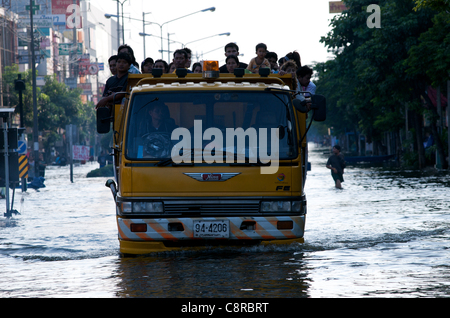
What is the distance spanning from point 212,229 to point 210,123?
1301 mm

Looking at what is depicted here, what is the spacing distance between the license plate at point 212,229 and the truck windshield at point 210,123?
2.86ft

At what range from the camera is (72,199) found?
24.8 meters

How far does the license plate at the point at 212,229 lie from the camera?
907cm

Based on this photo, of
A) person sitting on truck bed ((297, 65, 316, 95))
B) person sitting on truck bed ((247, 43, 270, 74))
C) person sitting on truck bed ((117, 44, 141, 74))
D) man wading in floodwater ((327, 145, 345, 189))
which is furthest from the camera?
A: man wading in floodwater ((327, 145, 345, 189))

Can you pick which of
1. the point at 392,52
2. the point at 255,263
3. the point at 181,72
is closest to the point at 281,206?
the point at 255,263

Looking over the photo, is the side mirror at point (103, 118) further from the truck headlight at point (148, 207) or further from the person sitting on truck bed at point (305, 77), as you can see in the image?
the person sitting on truck bed at point (305, 77)

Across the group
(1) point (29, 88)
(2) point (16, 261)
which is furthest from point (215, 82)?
(1) point (29, 88)

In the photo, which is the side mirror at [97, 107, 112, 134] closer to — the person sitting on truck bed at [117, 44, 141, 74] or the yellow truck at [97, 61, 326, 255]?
the yellow truck at [97, 61, 326, 255]

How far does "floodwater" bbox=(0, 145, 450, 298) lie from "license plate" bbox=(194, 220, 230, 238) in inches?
14.3

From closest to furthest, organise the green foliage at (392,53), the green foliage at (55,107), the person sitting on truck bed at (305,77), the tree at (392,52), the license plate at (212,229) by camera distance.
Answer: the license plate at (212,229) < the person sitting on truck bed at (305,77) < the green foliage at (392,53) < the tree at (392,52) < the green foliage at (55,107)

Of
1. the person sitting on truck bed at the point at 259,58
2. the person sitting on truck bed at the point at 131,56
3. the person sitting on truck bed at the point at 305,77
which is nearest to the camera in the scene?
the person sitting on truck bed at the point at 131,56

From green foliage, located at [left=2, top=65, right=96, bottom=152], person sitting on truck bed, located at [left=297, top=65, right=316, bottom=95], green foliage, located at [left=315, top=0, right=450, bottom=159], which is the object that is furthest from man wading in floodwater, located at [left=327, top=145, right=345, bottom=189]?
green foliage, located at [left=2, top=65, right=96, bottom=152]

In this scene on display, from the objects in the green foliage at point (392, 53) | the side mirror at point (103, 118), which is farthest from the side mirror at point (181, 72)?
the green foliage at point (392, 53)

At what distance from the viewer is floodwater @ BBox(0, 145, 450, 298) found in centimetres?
757
